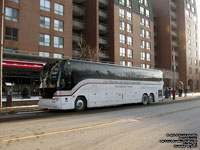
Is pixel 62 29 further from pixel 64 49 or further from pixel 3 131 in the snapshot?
pixel 3 131

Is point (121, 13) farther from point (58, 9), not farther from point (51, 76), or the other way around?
point (51, 76)

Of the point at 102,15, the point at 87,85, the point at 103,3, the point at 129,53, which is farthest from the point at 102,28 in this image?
the point at 87,85

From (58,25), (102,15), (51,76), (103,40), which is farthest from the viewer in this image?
(102,15)

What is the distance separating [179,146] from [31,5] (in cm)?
3060

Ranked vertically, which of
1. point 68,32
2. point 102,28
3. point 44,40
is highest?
point 102,28

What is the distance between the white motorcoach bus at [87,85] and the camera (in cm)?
1280

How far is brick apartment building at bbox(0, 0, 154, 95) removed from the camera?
Result: 27.4 m

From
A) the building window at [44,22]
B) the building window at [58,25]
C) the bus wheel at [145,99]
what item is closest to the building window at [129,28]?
the building window at [58,25]

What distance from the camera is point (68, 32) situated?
→ 34844mm

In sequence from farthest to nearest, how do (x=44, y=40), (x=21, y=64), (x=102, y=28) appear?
(x=102, y=28) < (x=44, y=40) < (x=21, y=64)

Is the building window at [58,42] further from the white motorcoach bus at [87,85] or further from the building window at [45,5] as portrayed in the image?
the white motorcoach bus at [87,85]

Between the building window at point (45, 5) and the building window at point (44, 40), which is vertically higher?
the building window at point (45, 5)

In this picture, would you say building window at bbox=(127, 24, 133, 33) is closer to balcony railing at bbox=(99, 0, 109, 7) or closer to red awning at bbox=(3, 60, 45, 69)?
balcony railing at bbox=(99, 0, 109, 7)

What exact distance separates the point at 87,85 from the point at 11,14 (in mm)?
20347
